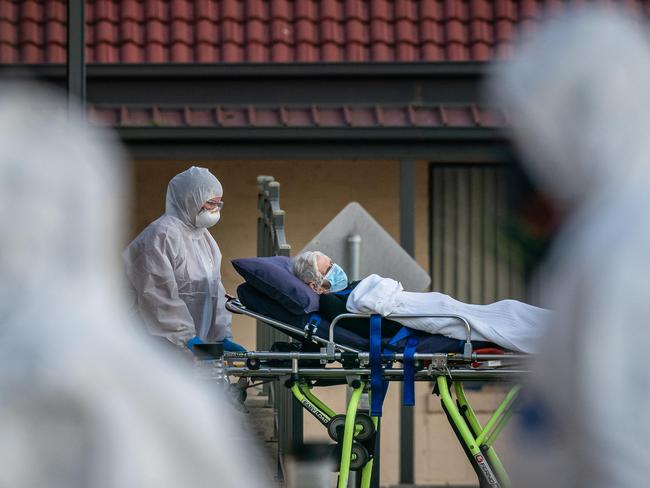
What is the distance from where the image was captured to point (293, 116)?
468 inches

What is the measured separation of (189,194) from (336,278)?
903mm

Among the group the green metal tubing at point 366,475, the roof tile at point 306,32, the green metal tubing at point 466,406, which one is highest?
the roof tile at point 306,32

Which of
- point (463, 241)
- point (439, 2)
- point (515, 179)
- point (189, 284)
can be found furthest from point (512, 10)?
point (515, 179)

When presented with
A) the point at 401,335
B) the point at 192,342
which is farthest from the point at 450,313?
the point at 192,342

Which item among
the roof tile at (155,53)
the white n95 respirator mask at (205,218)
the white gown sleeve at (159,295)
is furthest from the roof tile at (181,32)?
the white gown sleeve at (159,295)

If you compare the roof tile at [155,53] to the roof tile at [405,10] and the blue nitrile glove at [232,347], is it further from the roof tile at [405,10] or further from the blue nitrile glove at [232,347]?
the blue nitrile glove at [232,347]

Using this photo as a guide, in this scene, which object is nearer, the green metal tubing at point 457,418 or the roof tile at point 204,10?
the green metal tubing at point 457,418

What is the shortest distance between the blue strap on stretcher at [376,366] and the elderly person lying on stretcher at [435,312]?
72mm

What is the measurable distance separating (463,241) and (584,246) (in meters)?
11.5

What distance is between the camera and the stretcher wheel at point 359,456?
6.93 meters

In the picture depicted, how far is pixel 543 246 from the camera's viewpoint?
7.23 feet

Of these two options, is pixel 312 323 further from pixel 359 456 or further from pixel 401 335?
pixel 359 456

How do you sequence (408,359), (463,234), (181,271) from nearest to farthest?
(408,359) < (181,271) < (463,234)

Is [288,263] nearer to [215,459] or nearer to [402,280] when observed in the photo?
Result: [402,280]
